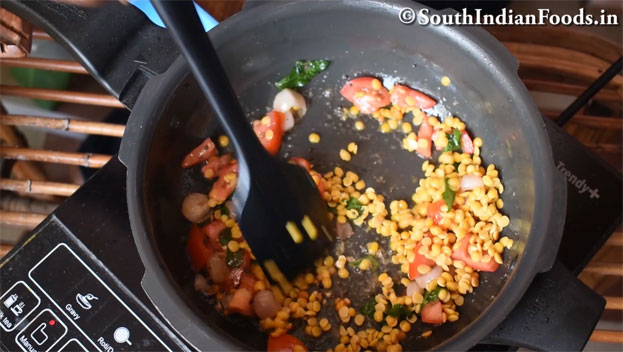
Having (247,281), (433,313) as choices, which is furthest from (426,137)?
(247,281)

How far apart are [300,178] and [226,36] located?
29 cm

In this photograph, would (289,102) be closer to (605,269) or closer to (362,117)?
(362,117)

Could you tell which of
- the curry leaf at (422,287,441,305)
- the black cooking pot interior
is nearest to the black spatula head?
the black cooking pot interior

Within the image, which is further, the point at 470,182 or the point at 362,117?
the point at 362,117

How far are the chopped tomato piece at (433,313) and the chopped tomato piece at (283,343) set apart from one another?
9.0 inches

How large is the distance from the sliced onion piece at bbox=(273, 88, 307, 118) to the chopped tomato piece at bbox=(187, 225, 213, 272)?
0.31 meters

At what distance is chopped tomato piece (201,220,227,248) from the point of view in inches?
46.3

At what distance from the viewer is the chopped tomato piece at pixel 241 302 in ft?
3.57

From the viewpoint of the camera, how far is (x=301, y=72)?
50.3 inches

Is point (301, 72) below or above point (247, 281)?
above

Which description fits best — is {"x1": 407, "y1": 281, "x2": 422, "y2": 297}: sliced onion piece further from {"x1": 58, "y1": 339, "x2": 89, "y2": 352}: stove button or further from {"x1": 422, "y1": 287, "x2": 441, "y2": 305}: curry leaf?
→ {"x1": 58, "y1": 339, "x2": 89, "y2": 352}: stove button

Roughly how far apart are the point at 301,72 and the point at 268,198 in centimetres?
35

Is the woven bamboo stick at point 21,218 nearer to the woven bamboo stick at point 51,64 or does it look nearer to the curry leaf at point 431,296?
the woven bamboo stick at point 51,64

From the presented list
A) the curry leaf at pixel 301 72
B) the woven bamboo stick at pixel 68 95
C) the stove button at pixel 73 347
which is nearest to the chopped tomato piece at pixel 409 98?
the curry leaf at pixel 301 72
